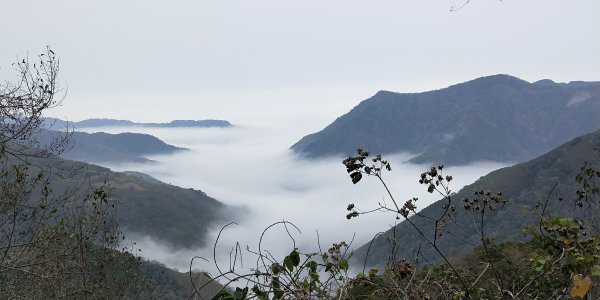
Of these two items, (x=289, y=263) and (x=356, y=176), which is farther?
(x=356, y=176)

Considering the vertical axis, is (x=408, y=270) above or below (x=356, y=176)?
below

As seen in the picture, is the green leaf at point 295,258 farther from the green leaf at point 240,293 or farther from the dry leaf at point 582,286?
the dry leaf at point 582,286

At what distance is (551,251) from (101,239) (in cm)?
1666

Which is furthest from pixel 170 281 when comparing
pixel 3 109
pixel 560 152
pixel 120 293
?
pixel 560 152

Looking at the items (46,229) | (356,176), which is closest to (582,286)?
(356,176)

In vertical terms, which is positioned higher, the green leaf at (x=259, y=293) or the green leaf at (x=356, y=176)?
the green leaf at (x=356, y=176)

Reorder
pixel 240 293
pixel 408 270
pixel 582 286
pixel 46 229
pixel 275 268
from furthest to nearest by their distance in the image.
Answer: pixel 46 229
pixel 408 270
pixel 275 268
pixel 582 286
pixel 240 293

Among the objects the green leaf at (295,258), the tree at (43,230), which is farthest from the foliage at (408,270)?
the tree at (43,230)

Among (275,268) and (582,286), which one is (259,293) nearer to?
(275,268)

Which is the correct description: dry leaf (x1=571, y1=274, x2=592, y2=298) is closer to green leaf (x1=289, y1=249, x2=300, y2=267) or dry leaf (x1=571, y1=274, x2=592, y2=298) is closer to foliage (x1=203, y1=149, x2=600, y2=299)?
foliage (x1=203, y1=149, x2=600, y2=299)

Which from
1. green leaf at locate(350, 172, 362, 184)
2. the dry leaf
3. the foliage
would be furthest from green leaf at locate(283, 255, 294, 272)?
the dry leaf

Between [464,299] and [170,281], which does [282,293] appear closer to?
[464,299]

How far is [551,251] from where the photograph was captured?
3.79 m

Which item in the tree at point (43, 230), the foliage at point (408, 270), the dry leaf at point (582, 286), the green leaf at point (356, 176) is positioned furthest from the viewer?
the tree at point (43, 230)
